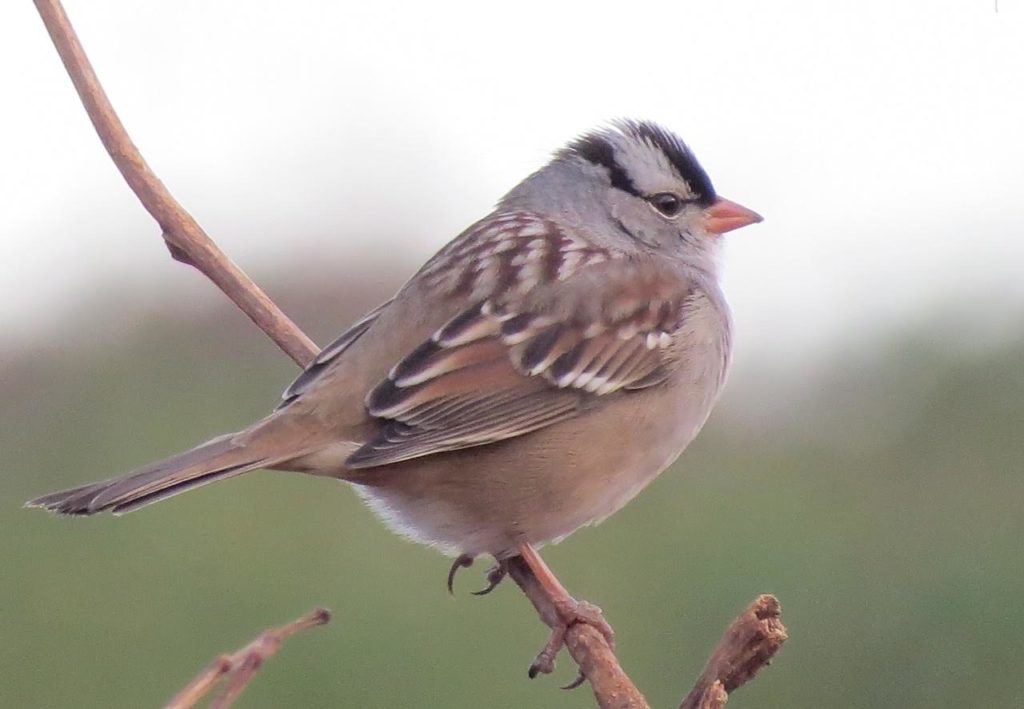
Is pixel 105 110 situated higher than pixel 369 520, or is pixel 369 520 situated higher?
pixel 105 110

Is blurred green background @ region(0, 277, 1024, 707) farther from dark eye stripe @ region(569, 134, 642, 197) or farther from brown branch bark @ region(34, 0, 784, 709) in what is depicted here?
brown branch bark @ region(34, 0, 784, 709)

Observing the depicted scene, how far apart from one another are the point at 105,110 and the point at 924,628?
4397 millimetres

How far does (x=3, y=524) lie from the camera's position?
25.4 ft

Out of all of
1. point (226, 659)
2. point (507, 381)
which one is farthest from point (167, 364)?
point (226, 659)

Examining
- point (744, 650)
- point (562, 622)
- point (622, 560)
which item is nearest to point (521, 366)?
point (562, 622)

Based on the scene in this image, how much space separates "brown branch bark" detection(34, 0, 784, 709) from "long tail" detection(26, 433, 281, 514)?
0.35m

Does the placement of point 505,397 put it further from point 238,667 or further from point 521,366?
point 238,667

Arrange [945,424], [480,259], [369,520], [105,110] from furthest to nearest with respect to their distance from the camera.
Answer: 1. [945,424]
2. [369,520]
3. [480,259]
4. [105,110]

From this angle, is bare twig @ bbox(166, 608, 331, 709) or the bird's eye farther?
the bird's eye

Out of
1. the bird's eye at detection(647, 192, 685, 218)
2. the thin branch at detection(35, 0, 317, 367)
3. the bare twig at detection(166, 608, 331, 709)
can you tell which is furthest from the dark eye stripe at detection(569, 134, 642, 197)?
the bare twig at detection(166, 608, 331, 709)

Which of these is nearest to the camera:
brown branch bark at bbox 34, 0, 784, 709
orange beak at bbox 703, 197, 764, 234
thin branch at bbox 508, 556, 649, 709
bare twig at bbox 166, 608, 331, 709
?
bare twig at bbox 166, 608, 331, 709

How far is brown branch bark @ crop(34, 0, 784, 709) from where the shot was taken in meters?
3.29

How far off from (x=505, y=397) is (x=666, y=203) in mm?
1053

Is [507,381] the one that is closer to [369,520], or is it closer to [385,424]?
[385,424]
